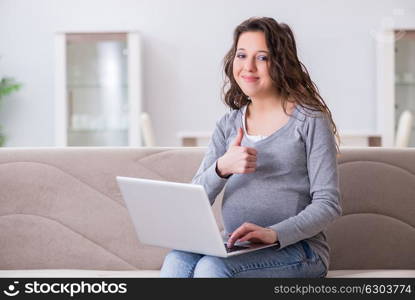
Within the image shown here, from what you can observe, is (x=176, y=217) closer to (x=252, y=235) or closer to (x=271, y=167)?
(x=252, y=235)

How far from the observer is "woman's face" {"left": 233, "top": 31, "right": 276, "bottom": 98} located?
5.49ft

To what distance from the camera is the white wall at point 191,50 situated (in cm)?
606

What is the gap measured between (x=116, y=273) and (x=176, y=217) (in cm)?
50

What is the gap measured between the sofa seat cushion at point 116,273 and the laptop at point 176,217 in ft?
0.96

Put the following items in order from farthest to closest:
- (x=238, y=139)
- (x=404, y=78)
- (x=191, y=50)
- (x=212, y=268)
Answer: (x=191, y=50), (x=404, y=78), (x=238, y=139), (x=212, y=268)

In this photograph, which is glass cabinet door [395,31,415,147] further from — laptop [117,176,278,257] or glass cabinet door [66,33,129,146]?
laptop [117,176,278,257]

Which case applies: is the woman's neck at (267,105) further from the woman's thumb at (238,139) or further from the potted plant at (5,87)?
the potted plant at (5,87)

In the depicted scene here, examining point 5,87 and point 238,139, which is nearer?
point 238,139

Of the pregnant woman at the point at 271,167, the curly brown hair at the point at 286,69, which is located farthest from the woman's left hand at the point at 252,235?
the curly brown hair at the point at 286,69

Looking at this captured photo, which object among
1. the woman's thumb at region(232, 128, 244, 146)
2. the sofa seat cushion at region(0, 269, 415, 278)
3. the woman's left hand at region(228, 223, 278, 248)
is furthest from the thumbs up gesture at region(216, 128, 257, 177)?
the sofa seat cushion at region(0, 269, 415, 278)

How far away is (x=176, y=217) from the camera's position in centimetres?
146

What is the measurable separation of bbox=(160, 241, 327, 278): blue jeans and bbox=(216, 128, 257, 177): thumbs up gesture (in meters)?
0.18

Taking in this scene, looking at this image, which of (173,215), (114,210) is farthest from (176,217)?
(114,210)

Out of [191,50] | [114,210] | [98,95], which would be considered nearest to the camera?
[114,210]
